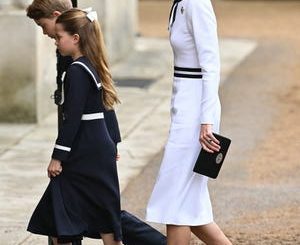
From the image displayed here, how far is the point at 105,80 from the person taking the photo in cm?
554

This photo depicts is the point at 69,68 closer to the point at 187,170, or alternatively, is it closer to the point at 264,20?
the point at 187,170

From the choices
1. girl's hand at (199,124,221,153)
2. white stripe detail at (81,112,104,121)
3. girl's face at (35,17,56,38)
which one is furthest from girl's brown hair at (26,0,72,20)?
girl's hand at (199,124,221,153)

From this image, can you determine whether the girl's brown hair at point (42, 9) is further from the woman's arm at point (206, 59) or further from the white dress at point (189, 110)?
the woman's arm at point (206, 59)

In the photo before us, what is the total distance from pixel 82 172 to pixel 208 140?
672 millimetres

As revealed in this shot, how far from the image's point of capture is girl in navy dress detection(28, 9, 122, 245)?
5.38m

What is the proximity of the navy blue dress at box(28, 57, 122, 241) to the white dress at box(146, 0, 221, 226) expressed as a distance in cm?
25

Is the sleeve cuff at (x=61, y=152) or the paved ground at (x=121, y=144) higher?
the sleeve cuff at (x=61, y=152)

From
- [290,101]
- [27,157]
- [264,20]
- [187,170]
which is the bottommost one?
[264,20]

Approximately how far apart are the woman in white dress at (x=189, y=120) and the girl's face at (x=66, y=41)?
0.49 metres

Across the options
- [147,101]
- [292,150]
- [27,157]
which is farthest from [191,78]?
[147,101]

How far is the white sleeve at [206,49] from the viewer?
5285 mm

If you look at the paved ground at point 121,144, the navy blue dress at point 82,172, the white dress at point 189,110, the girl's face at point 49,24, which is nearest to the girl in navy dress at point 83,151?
the navy blue dress at point 82,172

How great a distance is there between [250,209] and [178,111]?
239 cm

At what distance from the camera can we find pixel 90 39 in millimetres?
5438
